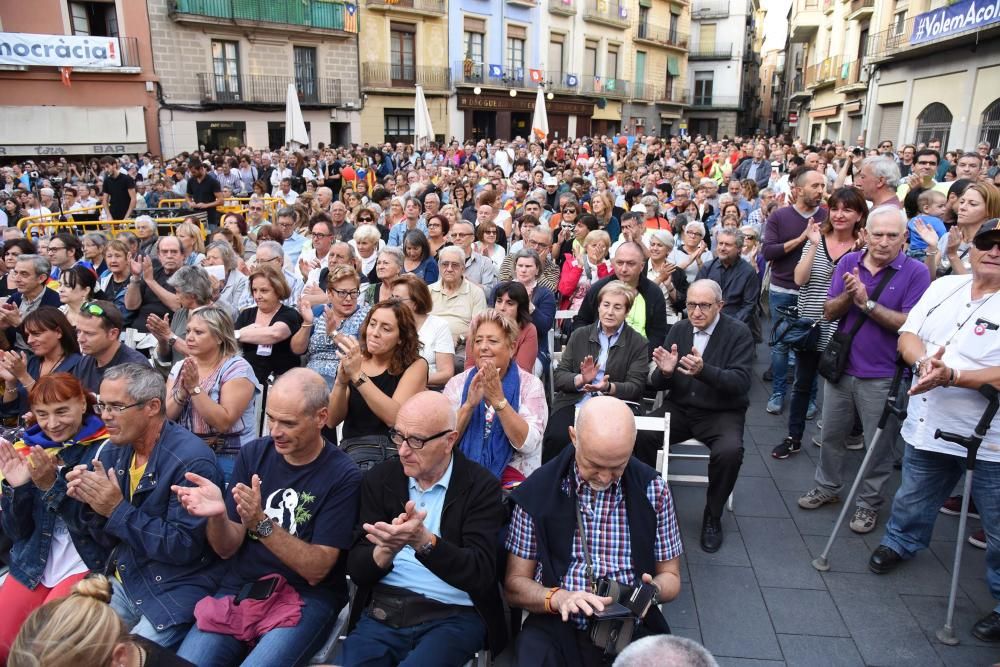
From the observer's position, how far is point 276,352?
195 inches

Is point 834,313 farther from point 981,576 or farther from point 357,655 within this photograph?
point 357,655

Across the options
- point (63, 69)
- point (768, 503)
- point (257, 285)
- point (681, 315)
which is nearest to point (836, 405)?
→ point (768, 503)

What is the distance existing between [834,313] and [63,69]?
23578 mm

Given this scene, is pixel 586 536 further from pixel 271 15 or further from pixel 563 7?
pixel 563 7

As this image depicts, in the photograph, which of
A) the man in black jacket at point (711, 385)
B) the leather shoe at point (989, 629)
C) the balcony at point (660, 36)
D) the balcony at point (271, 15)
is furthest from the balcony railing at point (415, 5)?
the leather shoe at point (989, 629)

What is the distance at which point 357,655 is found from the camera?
258cm

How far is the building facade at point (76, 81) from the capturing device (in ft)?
65.3

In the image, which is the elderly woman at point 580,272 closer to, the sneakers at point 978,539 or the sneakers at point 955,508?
the sneakers at point 955,508

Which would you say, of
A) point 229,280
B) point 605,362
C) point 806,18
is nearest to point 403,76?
point 806,18

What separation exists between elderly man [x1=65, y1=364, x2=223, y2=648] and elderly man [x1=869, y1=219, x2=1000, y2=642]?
10.6 feet

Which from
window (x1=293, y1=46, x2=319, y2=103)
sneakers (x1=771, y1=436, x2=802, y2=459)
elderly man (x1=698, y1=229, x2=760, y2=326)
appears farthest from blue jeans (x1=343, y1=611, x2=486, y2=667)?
window (x1=293, y1=46, x2=319, y2=103)

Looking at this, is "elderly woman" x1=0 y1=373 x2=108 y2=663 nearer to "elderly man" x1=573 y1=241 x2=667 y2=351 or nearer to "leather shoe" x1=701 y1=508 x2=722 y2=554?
"leather shoe" x1=701 y1=508 x2=722 y2=554

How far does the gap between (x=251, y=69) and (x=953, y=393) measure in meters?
26.3

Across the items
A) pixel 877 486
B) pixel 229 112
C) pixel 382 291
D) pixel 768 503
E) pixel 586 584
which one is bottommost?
pixel 768 503
